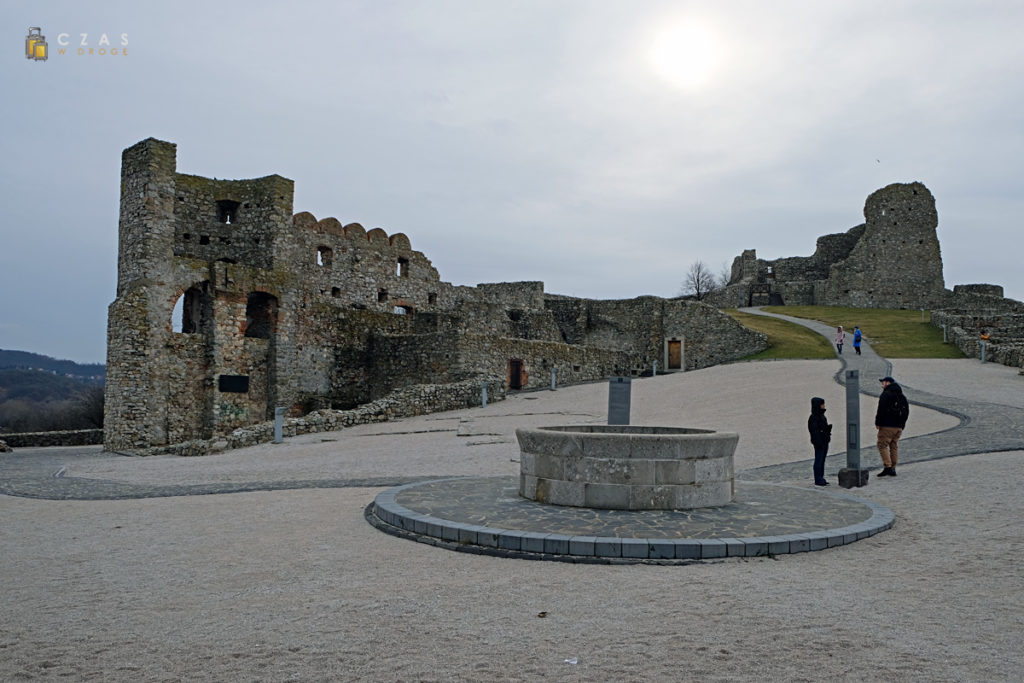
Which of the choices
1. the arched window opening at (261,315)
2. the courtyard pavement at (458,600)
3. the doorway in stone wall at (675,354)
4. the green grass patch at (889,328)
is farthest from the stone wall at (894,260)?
the courtyard pavement at (458,600)

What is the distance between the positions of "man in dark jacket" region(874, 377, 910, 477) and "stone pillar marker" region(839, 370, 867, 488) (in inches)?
16.8

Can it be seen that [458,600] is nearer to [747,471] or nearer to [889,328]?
[747,471]

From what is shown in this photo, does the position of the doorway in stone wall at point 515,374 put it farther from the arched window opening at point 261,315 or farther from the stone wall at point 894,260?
the stone wall at point 894,260

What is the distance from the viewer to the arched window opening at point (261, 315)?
2545 centimetres

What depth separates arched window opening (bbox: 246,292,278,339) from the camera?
2545cm

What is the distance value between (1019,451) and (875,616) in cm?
857

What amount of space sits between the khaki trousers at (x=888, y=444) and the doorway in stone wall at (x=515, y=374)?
20.8m

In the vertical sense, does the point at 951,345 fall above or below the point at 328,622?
above

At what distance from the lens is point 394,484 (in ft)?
35.0

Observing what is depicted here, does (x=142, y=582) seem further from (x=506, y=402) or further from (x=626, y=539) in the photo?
(x=506, y=402)

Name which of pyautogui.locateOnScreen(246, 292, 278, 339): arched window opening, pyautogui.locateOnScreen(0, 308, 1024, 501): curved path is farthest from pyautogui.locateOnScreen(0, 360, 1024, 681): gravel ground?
pyautogui.locateOnScreen(246, 292, 278, 339): arched window opening

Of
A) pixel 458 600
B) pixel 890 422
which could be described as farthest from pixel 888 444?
pixel 458 600

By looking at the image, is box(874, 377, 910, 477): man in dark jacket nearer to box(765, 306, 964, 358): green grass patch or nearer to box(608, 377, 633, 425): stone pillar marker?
box(608, 377, 633, 425): stone pillar marker

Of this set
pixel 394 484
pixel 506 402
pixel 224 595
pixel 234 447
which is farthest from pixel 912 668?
pixel 506 402
